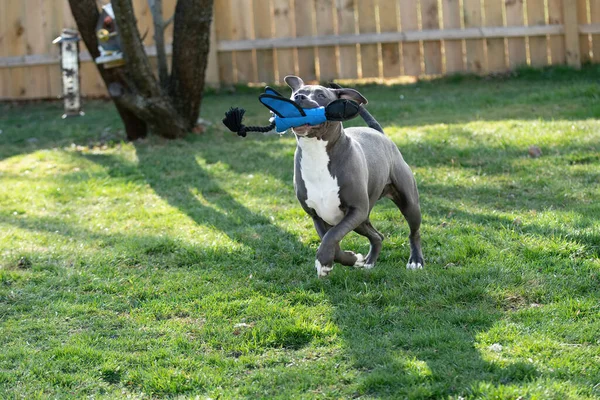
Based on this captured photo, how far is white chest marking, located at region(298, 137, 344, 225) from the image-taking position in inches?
206

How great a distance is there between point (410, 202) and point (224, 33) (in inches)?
332

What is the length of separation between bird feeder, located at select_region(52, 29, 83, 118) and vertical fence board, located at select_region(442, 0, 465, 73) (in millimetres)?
5824

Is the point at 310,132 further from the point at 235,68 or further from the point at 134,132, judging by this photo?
the point at 235,68


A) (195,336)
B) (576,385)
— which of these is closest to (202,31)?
(195,336)

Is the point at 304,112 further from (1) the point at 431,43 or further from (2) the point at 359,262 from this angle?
(1) the point at 431,43

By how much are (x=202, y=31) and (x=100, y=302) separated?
17.2 ft

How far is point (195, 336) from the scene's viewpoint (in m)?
4.91

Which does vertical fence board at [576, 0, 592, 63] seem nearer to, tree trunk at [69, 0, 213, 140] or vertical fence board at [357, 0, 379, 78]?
vertical fence board at [357, 0, 379, 78]

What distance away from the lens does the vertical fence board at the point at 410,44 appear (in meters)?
13.2

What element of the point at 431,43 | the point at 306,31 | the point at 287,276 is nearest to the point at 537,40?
the point at 431,43

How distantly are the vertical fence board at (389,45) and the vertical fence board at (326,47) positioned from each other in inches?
30.8

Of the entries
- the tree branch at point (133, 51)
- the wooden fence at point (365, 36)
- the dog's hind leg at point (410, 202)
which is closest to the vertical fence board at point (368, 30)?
the wooden fence at point (365, 36)

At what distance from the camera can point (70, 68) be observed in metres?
10.3

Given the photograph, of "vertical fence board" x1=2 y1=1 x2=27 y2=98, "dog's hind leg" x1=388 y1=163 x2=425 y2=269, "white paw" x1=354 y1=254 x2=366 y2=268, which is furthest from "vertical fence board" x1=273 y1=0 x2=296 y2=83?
"white paw" x1=354 y1=254 x2=366 y2=268
